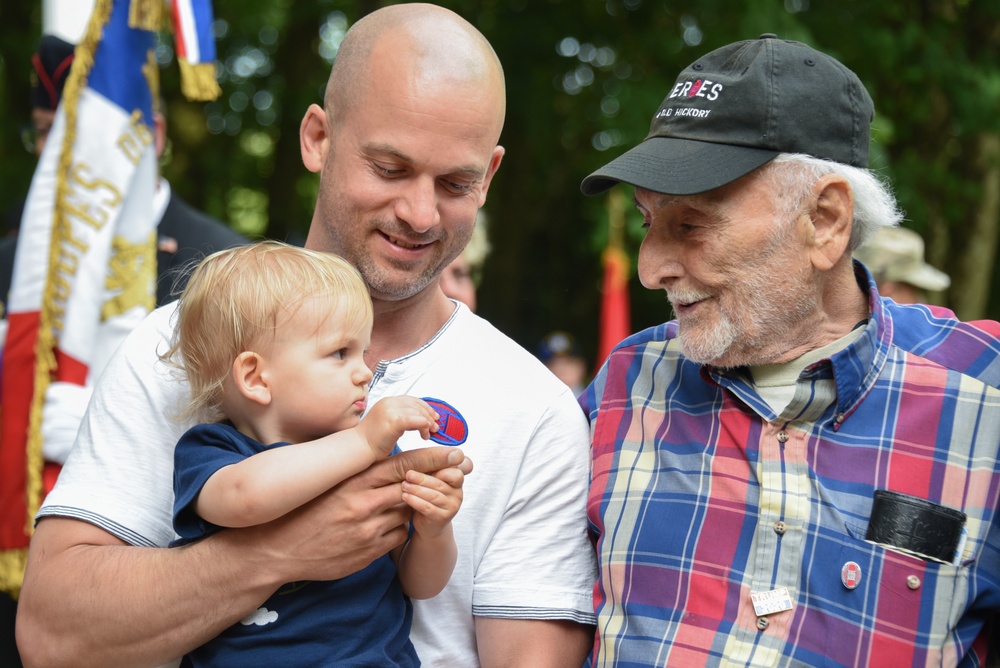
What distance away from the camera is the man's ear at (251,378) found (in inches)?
82.7

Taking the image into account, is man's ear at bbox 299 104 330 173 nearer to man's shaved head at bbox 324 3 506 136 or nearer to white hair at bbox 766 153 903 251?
man's shaved head at bbox 324 3 506 136

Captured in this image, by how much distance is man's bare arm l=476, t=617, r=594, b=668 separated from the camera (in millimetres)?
2373

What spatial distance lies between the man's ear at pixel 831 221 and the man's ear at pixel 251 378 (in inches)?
50.7

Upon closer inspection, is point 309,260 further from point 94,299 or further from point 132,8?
point 132,8

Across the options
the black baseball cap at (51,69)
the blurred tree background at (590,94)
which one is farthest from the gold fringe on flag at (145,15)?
the blurred tree background at (590,94)

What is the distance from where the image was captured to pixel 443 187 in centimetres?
248

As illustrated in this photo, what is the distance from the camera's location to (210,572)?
2.08m

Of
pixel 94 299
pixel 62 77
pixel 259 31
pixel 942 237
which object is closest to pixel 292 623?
pixel 94 299

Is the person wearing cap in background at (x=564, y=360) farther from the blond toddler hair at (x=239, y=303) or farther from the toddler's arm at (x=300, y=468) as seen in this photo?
the toddler's arm at (x=300, y=468)

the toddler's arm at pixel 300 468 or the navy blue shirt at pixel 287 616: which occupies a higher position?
the toddler's arm at pixel 300 468

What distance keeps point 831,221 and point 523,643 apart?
122 cm

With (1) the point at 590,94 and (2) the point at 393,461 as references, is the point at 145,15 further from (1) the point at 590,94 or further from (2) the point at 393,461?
(1) the point at 590,94

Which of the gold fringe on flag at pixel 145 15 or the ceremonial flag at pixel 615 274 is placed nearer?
the gold fringe on flag at pixel 145 15

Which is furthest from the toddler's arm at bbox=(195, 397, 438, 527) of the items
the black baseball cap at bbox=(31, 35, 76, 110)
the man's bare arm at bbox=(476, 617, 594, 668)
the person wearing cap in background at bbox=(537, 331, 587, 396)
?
the person wearing cap in background at bbox=(537, 331, 587, 396)
